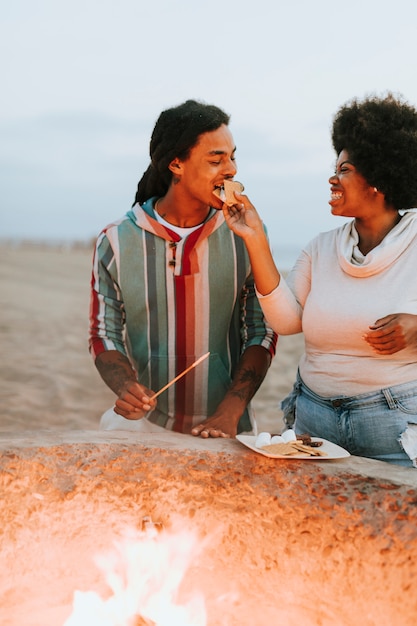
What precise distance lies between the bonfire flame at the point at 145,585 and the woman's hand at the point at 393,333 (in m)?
0.72

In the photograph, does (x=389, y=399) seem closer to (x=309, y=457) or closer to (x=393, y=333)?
(x=393, y=333)

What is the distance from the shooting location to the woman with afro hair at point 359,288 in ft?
7.47

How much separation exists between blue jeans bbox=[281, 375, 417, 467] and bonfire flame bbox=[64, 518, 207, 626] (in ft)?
2.05

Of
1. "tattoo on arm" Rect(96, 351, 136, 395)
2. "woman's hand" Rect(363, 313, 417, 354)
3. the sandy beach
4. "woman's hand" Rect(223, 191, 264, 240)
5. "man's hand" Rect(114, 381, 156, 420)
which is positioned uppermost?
"woman's hand" Rect(223, 191, 264, 240)

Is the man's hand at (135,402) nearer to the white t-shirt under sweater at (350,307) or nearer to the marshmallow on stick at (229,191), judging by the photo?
the white t-shirt under sweater at (350,307)

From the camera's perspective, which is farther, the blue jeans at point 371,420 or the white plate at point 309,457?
the blue jeans at point 371,420

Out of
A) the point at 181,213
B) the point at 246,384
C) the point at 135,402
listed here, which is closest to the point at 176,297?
the point at 181,213

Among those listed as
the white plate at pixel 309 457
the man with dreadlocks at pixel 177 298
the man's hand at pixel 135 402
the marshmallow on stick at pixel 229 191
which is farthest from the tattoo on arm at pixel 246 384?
the marshmallow on stick at pixel 229 191

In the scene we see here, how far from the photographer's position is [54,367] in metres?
6.85

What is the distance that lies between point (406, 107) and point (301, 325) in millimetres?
745

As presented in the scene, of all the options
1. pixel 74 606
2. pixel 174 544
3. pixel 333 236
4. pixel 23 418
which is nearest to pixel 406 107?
pixel 333 236

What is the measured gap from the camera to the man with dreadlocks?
2715 mm

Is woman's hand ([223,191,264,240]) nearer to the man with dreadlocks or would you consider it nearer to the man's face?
the man's face

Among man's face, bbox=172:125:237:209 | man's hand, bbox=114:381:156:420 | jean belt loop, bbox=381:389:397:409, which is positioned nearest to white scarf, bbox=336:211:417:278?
jean belt loop, bbox=381:389:397:409
